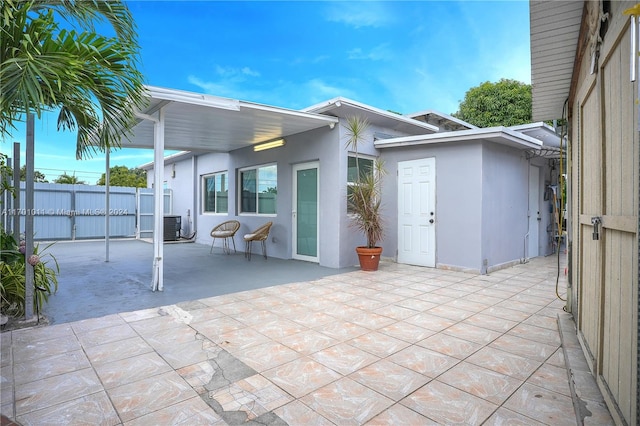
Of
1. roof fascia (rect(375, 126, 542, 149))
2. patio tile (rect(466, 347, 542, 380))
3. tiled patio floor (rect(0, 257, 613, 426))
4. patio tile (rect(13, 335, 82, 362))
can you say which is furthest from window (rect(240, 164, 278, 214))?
patio tile (rect(466, 347, 542, 380))

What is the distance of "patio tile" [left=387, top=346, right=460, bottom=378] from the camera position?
8.04 feet

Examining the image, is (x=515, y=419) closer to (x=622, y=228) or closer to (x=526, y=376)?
(x=526, y=376)

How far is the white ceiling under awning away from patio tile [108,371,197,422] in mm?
3418

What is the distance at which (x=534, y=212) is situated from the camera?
26.7 feet

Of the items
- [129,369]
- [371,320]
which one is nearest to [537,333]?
[371,320]

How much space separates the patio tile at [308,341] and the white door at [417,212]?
4109 mm

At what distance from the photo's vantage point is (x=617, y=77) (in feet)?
5.71

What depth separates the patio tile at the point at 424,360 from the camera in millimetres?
2449

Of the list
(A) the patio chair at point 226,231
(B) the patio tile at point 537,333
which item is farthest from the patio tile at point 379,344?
(A) the patio chair at point 226,231

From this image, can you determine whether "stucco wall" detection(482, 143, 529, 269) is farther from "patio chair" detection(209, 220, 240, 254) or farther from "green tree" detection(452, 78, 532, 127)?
"green tree" detection(452, 78, 532, 127)

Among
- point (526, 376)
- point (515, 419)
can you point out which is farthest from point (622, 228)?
point (526, 376)

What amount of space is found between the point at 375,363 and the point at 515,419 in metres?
0.96

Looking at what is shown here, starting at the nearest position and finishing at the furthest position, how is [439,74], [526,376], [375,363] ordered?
1. [526,376]
2. [375,363]
3. [439,74]

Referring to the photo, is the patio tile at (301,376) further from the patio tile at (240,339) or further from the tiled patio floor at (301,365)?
the patio tile at (240,339)
